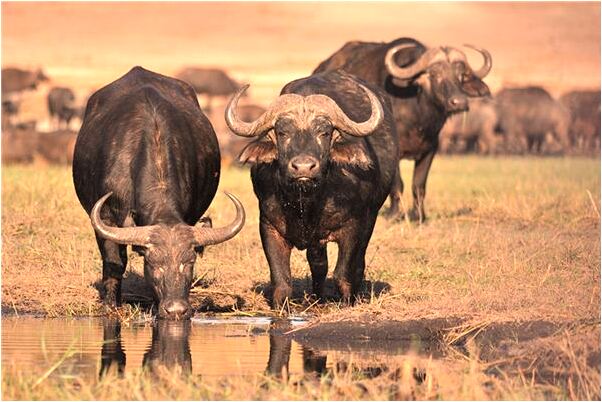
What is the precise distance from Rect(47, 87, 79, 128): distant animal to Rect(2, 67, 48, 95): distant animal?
282 centimetres

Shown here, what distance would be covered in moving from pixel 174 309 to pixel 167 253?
37 cm

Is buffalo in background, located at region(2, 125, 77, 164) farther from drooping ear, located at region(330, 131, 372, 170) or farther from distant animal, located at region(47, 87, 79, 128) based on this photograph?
drooping ear, located at region(330, 131, 372, 170)

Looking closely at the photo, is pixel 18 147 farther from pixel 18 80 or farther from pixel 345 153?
pixel 18 80

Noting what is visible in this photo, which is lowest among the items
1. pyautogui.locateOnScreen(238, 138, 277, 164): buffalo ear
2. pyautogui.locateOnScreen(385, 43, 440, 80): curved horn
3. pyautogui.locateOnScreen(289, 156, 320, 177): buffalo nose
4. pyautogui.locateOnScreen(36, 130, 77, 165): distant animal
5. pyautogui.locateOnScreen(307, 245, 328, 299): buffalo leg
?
pyautogui.locateOnScreen(307, 245, 328, 299): buffalo leg

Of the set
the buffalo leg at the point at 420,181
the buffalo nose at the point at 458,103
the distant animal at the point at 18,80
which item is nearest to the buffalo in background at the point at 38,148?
the buffalo leg at the point at 420,181

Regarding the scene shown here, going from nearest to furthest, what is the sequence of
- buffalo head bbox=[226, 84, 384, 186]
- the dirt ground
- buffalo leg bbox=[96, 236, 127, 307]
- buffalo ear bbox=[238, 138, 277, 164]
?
the dirt ground → buffalo head bbox=[226, 84, 384, 186] → buffalo ear bbox=[238, 138, 277, 164] → buffalo leg bbox=[96, 236, 127, 307]

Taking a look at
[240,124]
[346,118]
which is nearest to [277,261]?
[240,124]

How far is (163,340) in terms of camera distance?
29.6ft

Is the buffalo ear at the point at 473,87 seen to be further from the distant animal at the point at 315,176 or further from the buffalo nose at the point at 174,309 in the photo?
the buffalo nose at the point at 174,309

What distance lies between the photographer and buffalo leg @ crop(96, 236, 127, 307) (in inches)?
407

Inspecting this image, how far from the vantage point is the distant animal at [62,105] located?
3588 centimetres

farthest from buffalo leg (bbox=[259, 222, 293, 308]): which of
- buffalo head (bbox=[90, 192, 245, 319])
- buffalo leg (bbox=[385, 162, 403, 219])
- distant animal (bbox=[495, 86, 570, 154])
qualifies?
distant animal (bbox=[495, 86, 570, 154])

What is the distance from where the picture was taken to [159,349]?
8703 mm

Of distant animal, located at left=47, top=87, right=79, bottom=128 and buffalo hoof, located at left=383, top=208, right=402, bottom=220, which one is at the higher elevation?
distant animal, located at left=47, top=87, right=79, bottom=128
